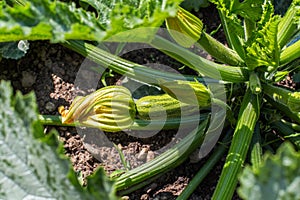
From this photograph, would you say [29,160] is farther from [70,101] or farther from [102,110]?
[70,101]

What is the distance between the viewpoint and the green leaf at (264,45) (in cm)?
207

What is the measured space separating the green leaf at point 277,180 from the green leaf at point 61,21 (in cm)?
53

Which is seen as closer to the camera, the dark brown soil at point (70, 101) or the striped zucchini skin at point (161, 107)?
the striped zucchini skin at point (161, 107)

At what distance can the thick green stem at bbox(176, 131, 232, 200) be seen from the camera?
7.73 feet

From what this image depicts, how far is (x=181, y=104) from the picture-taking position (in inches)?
94.0

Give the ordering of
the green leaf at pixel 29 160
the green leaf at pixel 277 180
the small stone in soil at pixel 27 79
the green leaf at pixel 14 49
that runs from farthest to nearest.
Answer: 1. the small stone in soil at pixel 27 79
2. the green leaf at pixel 14 49
3. the green leaf at pixel 29 160
4. the green leaf at pixel 277 180

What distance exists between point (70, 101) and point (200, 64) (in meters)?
0.74

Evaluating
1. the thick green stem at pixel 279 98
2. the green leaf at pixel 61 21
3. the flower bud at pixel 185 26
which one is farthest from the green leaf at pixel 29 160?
the thick green stem at pixel 279 98

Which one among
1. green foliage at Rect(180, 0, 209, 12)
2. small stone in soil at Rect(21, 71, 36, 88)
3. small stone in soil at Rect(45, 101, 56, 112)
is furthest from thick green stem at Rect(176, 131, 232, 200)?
small stone in soil at Rect(21, 71, 36, 88)

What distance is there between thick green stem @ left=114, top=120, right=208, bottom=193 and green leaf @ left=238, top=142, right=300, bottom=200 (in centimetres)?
122

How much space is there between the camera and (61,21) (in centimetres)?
155

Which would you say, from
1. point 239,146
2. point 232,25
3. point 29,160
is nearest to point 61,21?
point 29,160

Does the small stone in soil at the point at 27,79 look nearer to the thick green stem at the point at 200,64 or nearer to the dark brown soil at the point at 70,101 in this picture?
the dark brown soil at the point at 70,101

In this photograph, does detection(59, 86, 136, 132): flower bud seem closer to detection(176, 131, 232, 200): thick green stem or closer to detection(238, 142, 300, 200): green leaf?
detection(176, 131, 232, 200): thick green stem
